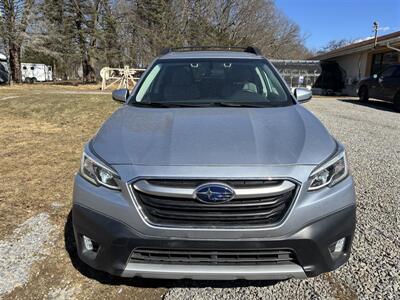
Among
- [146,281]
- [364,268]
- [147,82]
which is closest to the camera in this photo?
[146,281]

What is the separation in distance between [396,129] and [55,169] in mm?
7874

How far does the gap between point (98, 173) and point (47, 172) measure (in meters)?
2.93

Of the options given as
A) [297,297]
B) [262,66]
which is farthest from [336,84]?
[297,297]

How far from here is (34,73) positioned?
40.7 m

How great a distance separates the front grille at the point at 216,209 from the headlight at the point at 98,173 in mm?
183

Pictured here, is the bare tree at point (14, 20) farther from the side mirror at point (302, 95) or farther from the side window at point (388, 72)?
the side mirror at point (302, 95)

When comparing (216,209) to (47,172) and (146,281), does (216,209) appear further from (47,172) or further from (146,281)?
(47,172)

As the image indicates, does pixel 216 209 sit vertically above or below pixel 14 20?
below

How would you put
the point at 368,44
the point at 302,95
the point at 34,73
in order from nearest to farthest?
the point at 302,95, the point at 368,44, the point at 34,73

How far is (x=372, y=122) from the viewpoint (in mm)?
9938

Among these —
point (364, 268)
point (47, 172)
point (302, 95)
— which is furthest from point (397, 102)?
point (47, 172)

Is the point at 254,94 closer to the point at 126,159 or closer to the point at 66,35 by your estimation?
the point at 126,159

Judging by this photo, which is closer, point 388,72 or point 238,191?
point 238,191

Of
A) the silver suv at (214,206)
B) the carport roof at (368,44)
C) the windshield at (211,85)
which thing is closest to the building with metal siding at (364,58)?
the carport roof at (368,44)
